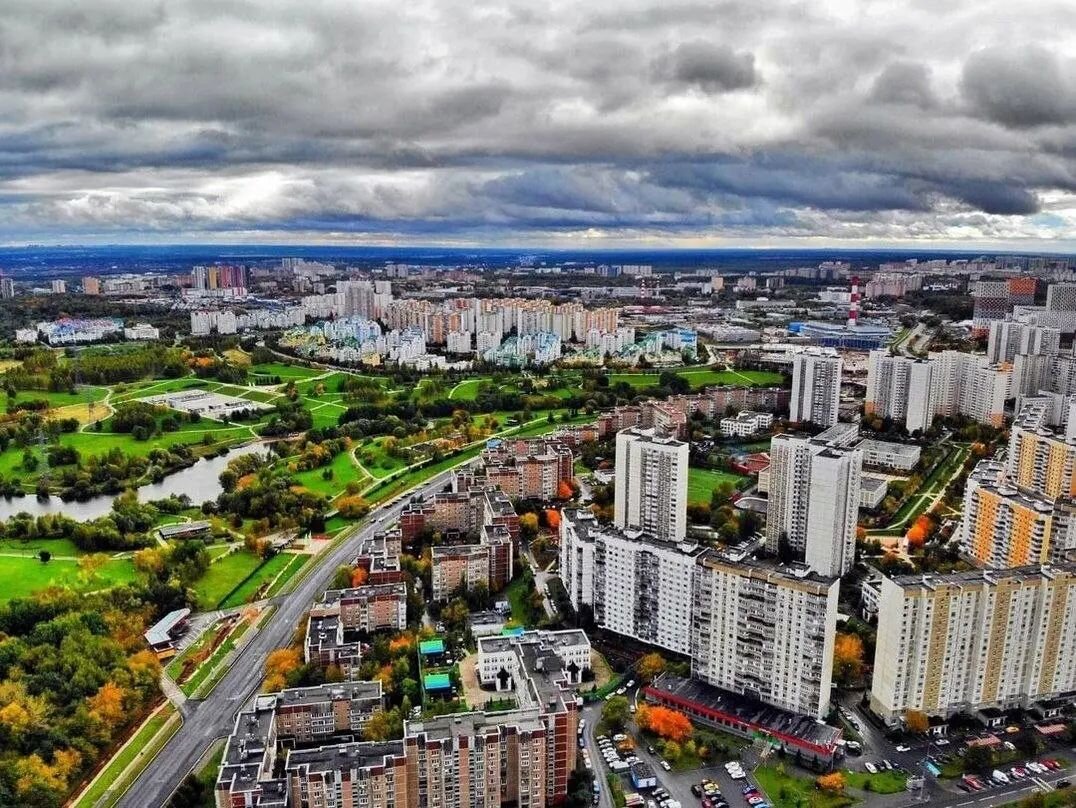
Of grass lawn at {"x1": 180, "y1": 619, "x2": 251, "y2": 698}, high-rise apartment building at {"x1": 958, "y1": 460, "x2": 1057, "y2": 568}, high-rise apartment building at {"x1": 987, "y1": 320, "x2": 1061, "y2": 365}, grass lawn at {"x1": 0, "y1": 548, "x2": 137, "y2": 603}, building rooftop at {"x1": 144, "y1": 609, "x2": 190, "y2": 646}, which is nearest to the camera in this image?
grass lawn at {"x1": 180, "y1": 619, "x2": 251, "y2": 698}

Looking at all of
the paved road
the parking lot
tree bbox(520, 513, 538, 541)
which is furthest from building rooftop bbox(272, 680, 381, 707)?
tree bbox(520, 513, 538, 541)

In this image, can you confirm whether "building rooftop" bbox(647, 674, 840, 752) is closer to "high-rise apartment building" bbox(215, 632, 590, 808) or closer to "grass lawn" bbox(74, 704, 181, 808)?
"high-rise apartment building" bbox(215, 632, 590, 808)

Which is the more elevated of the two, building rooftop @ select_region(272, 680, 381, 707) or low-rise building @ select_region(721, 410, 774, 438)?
low-rise building @ select_region(721, 410, 774, 438)

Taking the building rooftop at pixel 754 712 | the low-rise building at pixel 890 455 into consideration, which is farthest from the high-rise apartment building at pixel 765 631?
the low-rise building at pixel 890 455

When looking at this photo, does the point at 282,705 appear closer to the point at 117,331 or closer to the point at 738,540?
the point at 738,540

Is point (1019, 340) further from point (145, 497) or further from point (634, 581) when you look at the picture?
point (145, 497)
